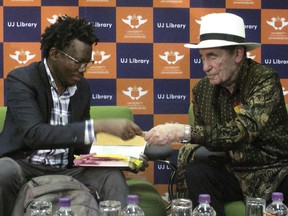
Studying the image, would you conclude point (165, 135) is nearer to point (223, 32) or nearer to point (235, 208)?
point (235, 208)

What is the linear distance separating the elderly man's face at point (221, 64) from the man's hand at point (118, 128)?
0.67 m

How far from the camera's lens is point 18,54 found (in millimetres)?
4141

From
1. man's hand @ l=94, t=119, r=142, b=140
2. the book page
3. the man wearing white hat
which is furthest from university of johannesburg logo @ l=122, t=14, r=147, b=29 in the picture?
man's hand @ l=94, t=119, r=142, b=140

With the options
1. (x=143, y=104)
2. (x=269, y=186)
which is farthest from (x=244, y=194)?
(x=143, y=104)

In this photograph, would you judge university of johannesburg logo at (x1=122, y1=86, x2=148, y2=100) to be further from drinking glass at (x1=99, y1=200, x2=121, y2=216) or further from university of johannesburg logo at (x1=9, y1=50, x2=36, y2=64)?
drinking glass at (x1=99, y1=200, x2=121, y2=216)

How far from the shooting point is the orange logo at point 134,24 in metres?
4.19

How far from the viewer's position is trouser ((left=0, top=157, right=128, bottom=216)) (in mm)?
2498

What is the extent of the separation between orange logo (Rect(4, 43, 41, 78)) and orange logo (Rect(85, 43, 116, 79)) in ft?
1.52

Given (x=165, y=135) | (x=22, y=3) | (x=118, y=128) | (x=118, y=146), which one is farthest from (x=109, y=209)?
(x=22, y=3)

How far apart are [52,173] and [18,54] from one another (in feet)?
5.45

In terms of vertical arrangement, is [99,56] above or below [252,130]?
above

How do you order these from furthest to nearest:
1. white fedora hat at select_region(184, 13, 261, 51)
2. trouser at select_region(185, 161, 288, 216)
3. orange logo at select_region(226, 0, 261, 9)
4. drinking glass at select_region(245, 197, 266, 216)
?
1. orange logo at select_region(226, 0, 261, 9)
2. white fedora hat at select_region(184, 13, 261, 51)
3. trouser at select_region(185, 161, 288, 216)
4. drinking glass at select_region(245, 197, 266, 216)

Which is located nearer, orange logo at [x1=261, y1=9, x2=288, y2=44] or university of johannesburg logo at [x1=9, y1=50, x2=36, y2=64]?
university of johannesburg logo at [x1=9, y1=50, x2=36, y2=64]

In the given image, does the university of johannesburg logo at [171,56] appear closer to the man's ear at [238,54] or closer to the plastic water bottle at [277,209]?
the man's ear at [238,54]
